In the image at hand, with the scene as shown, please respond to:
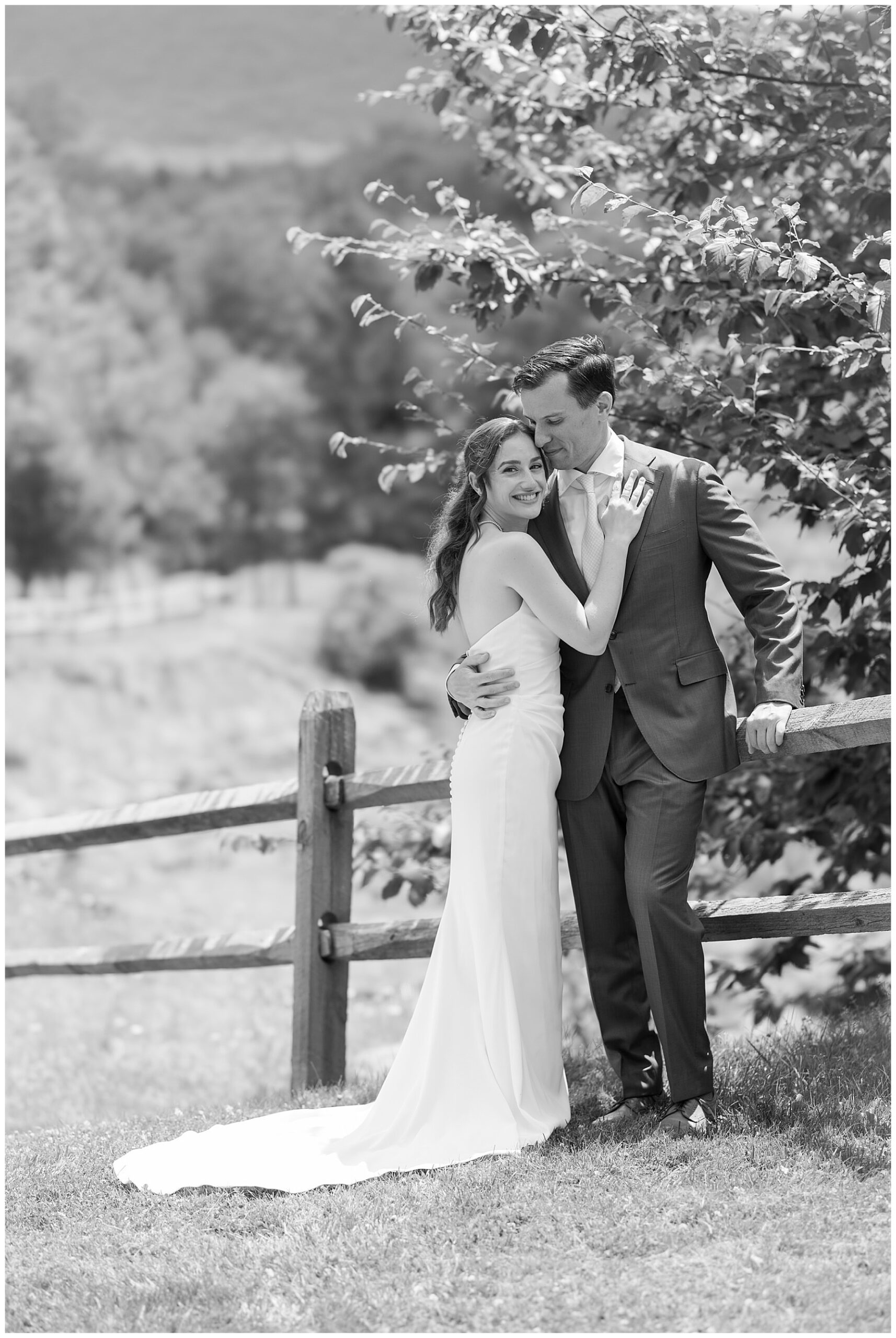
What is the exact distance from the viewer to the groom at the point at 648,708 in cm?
343

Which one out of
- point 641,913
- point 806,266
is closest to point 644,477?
point 806,266

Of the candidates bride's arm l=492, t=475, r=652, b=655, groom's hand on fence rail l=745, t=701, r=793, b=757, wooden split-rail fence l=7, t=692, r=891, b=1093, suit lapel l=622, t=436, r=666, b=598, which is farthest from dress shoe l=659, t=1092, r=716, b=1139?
suit lapel l=622, t=436, r=666, b=598

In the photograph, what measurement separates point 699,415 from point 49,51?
35.0 metres

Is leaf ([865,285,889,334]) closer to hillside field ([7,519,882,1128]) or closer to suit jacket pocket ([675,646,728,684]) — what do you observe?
suit jacket pocket ([675,646,728,684])

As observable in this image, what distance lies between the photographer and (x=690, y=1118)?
3379mm

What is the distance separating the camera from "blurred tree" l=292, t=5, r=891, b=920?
4.57 m

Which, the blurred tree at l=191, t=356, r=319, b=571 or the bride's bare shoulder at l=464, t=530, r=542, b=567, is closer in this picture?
the bride's bare shoulder at l=464, t=530, r=542, b=567

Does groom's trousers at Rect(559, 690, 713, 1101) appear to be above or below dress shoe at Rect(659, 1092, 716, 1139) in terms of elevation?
above

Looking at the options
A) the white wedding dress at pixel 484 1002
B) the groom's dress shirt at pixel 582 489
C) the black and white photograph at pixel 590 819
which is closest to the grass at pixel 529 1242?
the black and white photograph at pixel 590 819

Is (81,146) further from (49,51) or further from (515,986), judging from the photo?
(515,986)

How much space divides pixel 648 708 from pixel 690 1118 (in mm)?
1026

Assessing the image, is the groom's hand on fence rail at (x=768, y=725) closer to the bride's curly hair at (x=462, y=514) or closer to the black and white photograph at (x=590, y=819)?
the black and white photograph at (x=590, y=819)

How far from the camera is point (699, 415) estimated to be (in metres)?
4.66

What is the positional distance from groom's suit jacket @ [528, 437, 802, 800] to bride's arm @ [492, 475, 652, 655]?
45mm
